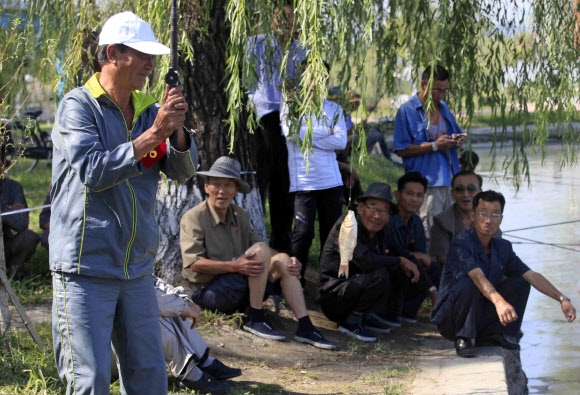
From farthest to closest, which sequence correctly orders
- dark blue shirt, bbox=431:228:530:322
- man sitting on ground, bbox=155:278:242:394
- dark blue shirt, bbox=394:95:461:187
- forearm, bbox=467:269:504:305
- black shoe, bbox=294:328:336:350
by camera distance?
dark blue shirt, bbox=394:95:461:187 → black shoe, bbox=294:328:336:350 → dark blue shirt, bbox=431:228:530:322 → forearm, bbox=467:269:504:305 → man sitting on ground, bbox=155:278:242:394

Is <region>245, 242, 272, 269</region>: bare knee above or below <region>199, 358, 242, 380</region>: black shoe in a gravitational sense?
above

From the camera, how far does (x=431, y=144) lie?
7594 mm

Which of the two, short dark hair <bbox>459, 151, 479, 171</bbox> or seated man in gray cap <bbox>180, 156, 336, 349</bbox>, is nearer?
seated man in gray cap <bbox>180, 156, 336, 349</bbox>

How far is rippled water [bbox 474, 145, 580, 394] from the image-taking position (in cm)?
671

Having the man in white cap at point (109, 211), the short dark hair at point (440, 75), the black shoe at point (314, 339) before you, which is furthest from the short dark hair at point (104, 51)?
the short dark hair at point (440, 75)

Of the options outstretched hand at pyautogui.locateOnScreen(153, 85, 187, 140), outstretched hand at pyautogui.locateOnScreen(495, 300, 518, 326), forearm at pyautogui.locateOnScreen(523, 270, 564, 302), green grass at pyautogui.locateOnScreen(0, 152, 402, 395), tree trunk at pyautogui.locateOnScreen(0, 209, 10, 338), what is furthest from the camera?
forearm at pyautogui.locateOnScreen(523, 270, 564, 302)

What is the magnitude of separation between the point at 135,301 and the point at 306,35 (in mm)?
2075

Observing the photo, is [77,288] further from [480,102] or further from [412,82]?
[480,102]

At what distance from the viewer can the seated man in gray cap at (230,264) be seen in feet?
20.3

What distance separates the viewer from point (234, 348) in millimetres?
6059

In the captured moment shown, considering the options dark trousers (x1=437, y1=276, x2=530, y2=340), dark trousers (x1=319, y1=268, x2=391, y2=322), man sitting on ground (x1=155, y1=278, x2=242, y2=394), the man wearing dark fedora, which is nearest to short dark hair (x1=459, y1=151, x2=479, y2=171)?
the man wearing dark fedora

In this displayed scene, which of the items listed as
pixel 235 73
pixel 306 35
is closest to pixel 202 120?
pixel 235 73

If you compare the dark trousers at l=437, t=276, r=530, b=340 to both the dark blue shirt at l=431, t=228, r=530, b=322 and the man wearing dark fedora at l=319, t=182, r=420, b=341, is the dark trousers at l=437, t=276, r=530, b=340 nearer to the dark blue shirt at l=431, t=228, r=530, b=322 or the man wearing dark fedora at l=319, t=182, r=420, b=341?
the dark blue shirt at l=431, t=228, r=530, b=322

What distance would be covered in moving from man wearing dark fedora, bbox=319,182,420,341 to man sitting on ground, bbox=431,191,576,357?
1.80 feet
